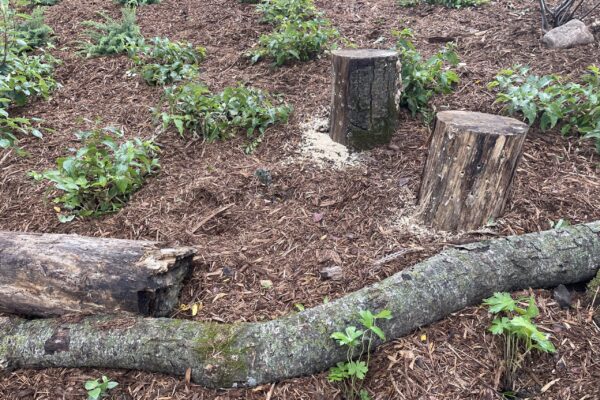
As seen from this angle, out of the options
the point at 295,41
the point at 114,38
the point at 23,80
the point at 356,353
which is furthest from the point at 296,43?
the point at 356,353

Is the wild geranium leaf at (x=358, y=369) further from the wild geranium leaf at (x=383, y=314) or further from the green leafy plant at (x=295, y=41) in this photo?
the green leafy plant at (x=295, y=41)

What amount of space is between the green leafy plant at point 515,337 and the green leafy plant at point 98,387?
6.15 feet

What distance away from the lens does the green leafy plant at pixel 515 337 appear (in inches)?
79.8

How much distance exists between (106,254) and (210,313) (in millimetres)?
669

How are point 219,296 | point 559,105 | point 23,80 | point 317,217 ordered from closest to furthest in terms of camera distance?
point 219,296 → point 317,217 → point 559,105 → point 23,80

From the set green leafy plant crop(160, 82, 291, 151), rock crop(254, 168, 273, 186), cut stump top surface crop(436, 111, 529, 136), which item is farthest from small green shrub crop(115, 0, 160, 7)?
cut stump top surface crop(436, 111, 529, 136)

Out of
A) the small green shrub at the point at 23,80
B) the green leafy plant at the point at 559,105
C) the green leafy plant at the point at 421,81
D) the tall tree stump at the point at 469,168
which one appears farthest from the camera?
the small green shrub at the point at 23,80

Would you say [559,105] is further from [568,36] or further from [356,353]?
[356,353]

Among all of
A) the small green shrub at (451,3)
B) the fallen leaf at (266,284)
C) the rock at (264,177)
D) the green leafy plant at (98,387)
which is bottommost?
the green leafy plant at (98,387)

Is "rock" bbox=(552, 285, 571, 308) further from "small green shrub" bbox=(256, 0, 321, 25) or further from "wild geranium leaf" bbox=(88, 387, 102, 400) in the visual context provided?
"small green shrub" bbox=(256, 0, 321, 25)

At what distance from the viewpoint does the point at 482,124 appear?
283cm

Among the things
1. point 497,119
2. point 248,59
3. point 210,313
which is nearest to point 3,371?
point 210,313

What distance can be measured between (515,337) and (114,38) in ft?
18.4

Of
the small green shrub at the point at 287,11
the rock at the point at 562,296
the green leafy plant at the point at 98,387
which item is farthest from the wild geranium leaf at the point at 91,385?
the small green shrub at the point at 287,11
